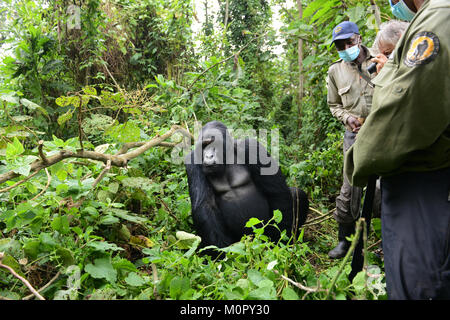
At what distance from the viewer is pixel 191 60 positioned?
266 inches

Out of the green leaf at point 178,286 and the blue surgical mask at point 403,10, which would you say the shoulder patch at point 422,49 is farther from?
the green leaf at point 178,286

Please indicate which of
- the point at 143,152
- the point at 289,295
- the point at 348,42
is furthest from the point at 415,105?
the point at 143,152

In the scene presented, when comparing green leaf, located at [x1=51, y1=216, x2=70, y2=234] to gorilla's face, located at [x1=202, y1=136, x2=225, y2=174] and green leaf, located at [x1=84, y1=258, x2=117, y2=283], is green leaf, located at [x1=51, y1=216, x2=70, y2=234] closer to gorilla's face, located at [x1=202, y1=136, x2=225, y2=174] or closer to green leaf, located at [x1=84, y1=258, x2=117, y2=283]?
green leaf, located at [x1=84, y1=258, x2=117, y2=283]

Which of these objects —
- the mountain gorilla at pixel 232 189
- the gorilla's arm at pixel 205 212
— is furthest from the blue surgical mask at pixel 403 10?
the gorilla's arm at pixel 205 212

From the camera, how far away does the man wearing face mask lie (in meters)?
2.51

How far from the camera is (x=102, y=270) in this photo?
164 centimetres

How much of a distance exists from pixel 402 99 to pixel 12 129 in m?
2.08

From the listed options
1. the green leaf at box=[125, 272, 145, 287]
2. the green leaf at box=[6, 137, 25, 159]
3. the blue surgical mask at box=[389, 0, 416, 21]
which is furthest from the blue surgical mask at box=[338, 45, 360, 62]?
the green leaf at box=[6, 137, 25, 159]

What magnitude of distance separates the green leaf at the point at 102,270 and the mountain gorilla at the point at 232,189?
1.02 m

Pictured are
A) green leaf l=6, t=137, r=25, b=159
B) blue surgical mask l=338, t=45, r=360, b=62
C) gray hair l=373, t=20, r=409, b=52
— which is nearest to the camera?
green leaf l=6, t=137, r=25, b=159

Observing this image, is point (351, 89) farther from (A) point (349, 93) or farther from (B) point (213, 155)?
(B) point (213, 155)

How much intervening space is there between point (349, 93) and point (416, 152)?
5.54 ft

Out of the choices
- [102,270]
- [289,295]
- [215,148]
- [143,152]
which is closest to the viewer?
[289,295]
